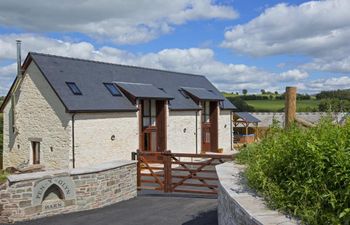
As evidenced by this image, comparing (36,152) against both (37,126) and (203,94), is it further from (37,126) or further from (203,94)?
(203,94)

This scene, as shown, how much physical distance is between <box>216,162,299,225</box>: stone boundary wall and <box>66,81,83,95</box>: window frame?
14.8 metres

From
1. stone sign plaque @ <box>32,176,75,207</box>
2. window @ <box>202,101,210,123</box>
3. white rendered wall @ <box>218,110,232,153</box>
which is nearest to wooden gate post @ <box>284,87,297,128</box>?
stone sign plaque @ <box>32,176,75,207</box>

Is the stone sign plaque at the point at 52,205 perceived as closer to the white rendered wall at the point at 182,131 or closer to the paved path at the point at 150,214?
the paved path at the point at 150,214

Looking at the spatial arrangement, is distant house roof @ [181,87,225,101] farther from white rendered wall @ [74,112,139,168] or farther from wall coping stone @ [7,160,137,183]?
wall coping stone @ [7,160,137,183]

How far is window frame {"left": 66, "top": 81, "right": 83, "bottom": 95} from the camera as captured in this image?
19.9 m

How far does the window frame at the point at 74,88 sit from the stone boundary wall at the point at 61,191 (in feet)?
31.3

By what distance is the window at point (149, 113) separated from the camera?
24969mm

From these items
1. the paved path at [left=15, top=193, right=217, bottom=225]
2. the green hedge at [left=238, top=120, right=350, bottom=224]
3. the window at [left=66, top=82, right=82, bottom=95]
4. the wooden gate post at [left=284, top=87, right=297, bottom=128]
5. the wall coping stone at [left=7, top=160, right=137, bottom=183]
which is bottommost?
the paved path at [left=15, top=193, right=217, bottom=225]

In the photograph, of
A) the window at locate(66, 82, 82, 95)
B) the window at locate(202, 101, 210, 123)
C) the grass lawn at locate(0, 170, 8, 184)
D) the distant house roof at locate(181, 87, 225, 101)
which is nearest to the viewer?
the grass lawn at locate(0, 170, 8, 184)

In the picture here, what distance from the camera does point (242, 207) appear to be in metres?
4.36

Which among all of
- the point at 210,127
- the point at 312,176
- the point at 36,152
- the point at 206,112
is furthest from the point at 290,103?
the point at 210,127

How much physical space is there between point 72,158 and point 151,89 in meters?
8.69

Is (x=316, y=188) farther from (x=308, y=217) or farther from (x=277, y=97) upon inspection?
(x=277, y=97)

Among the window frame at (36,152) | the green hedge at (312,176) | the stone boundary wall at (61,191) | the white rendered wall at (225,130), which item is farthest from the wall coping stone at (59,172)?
the white rendered wall at (225,130)
